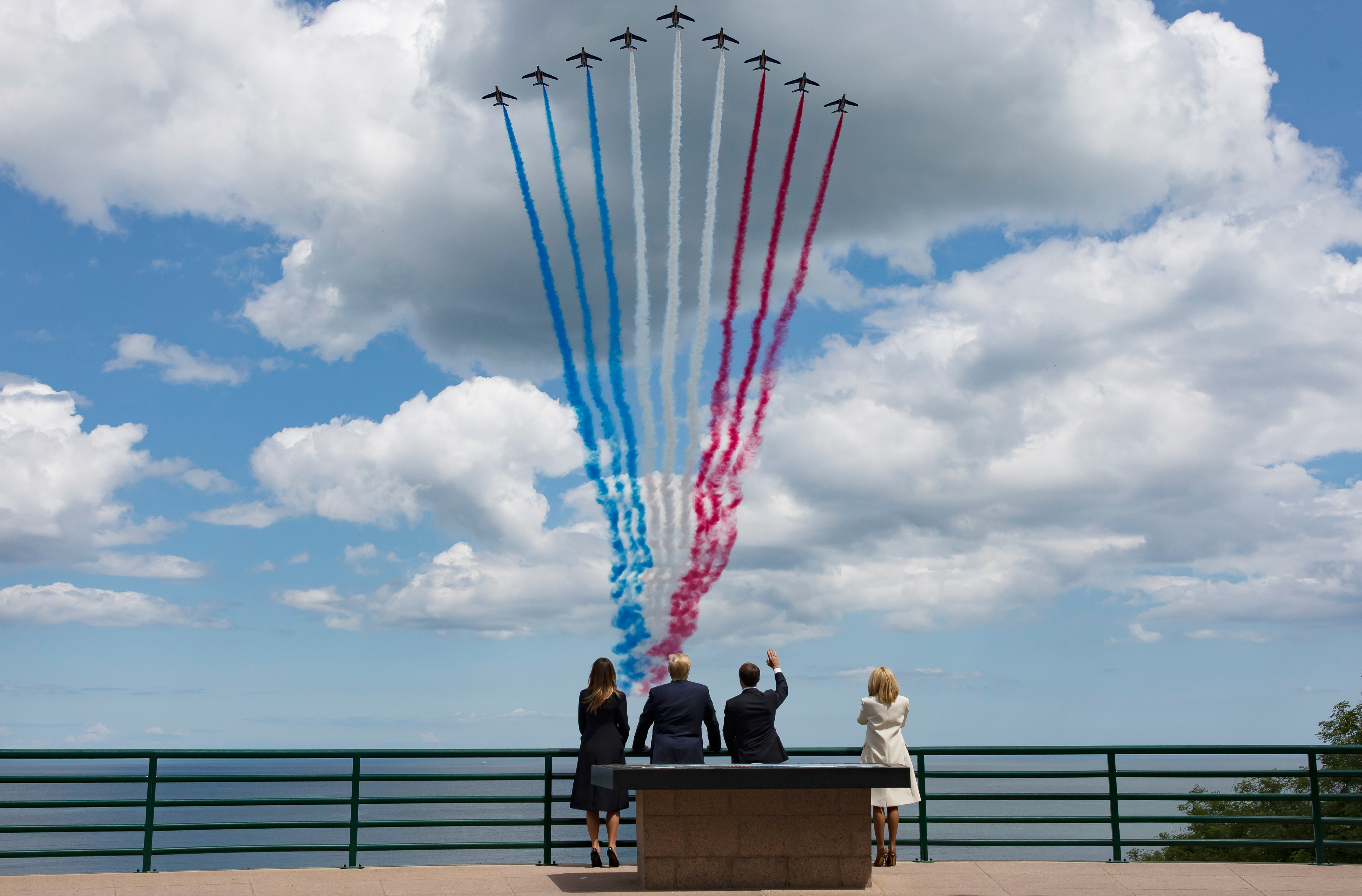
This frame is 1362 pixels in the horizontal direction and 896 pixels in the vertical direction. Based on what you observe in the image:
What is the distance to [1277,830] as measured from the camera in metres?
44.5

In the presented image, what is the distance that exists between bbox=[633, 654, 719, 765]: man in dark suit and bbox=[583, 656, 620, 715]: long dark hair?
460mm

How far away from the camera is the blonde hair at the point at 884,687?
12.2 metres

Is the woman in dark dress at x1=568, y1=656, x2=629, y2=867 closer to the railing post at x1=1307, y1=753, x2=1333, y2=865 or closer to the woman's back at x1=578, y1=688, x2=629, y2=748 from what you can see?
the woman's back at x1=578, y1=688, x2=629, y2=748

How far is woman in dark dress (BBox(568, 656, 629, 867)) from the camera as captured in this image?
39.3ft

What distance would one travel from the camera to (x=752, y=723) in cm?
1205

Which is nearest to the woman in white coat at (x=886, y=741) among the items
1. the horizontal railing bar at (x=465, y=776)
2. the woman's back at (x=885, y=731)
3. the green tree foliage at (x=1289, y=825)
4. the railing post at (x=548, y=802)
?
the woman's back at (x=885, y=731)

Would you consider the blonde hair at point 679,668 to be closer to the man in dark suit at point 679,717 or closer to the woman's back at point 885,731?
the man in dark suit at point 679,717

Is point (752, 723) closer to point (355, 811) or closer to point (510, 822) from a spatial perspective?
point (510, 822)

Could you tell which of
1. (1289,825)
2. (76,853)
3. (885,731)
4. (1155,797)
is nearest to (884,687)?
(885,731)

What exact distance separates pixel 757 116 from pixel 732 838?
2237cm

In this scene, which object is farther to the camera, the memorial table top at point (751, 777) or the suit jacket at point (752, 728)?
the suit jacket at point (752, 728)

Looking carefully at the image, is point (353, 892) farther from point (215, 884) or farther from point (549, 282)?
point (549, 282)

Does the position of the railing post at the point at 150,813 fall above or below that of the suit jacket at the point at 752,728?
below

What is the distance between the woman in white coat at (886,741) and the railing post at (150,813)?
7.67 meters
